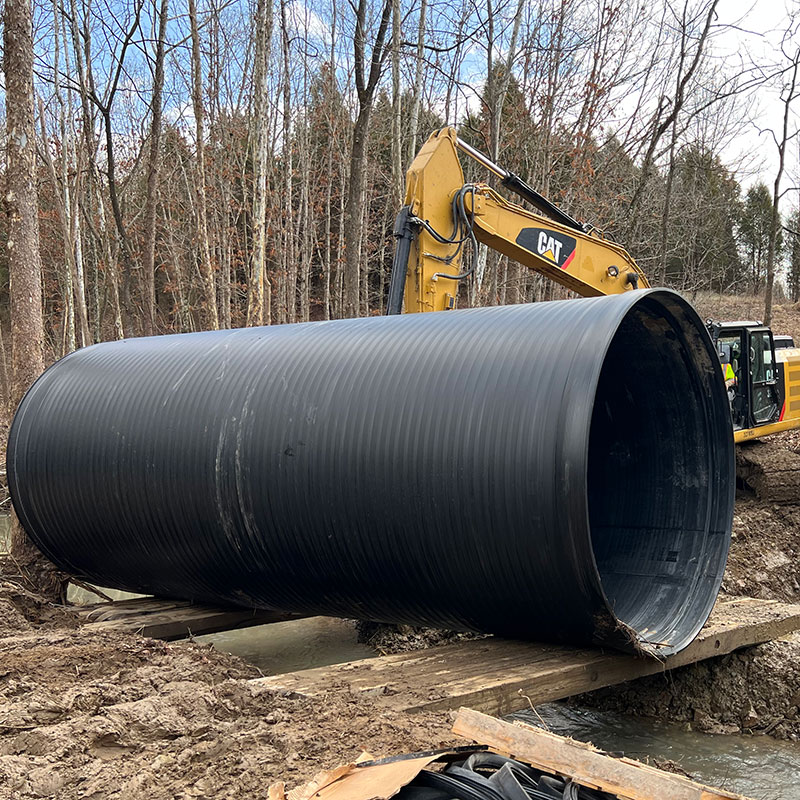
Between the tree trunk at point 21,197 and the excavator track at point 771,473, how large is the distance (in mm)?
8467

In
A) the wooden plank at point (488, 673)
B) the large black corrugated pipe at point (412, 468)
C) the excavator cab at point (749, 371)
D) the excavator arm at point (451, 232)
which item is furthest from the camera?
the excavator cab at point (749, 371)

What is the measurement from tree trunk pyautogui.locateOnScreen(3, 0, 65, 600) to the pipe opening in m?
5.43

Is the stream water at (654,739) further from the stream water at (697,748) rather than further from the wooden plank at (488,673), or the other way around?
the wooden plank at (488,673)

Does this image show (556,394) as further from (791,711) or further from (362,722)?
(791,711)

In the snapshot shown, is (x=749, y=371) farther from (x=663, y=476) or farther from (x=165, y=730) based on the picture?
→ (x=165, y=730)

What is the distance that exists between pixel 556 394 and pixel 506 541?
0.79 meters

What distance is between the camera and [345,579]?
5.24m

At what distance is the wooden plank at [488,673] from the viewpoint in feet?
14.3

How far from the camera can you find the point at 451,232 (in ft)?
26.3

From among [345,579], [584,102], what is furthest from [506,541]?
[584,102]

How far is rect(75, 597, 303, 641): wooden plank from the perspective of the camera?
20.0 ft

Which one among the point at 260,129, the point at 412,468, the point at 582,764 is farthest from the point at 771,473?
the point at 260,129

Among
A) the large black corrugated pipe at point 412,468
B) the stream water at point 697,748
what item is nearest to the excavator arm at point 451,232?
the large black corrugated pipe at point 412,468

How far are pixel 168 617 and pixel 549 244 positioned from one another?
4.89 m
